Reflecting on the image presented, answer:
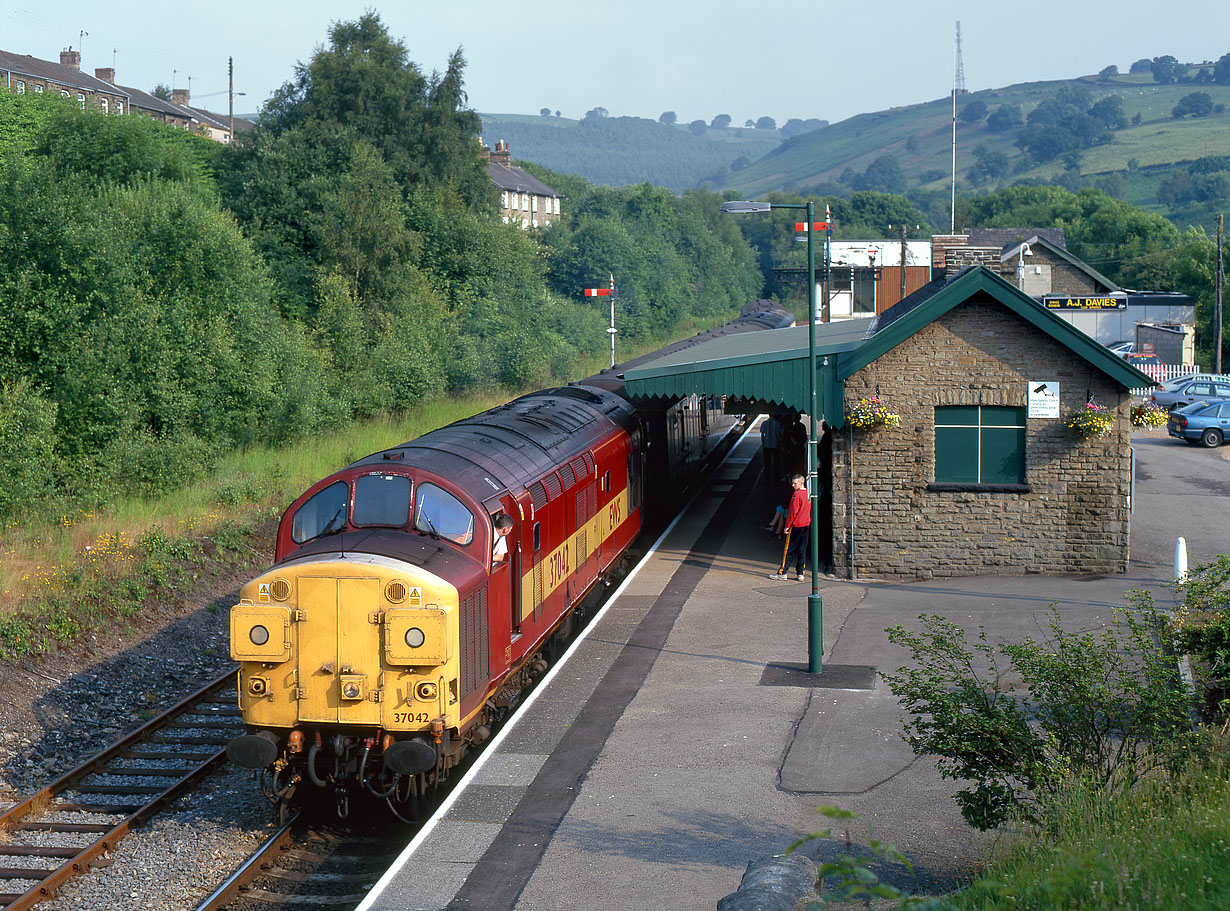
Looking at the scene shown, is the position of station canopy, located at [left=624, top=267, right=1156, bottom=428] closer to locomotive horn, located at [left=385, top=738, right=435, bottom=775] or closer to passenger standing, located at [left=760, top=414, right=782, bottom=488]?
passenger standing, located at [left=760, top=414, right=782, bottom=488]

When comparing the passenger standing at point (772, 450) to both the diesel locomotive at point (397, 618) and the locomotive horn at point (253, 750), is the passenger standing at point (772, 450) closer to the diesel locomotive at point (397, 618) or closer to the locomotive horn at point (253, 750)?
the diesel locomotive at point (397, 618)

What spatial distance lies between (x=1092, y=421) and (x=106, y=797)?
48.4 feet

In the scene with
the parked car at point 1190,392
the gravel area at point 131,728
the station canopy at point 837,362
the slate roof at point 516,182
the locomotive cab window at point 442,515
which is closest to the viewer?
the gravel area at point 131,728

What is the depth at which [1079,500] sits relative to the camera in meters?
18.2

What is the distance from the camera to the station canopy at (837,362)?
57.6 ft

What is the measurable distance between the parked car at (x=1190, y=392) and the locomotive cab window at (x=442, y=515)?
37.8 meters

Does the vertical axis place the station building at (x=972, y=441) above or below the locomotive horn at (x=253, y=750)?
above

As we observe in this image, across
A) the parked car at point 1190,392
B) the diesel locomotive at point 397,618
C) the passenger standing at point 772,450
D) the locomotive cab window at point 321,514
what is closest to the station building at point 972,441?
the diesel locomotive at point 397,618

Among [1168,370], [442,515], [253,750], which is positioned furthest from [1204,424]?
[253,750]

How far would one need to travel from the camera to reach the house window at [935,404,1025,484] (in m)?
18.3

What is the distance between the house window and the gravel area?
11.9m

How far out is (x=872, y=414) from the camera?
18172 mm

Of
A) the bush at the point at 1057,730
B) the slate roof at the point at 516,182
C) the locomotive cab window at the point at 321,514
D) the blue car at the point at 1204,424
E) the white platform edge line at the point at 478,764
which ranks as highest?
the slate roof at the point at 516,182

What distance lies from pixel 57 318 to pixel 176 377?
276 cm
